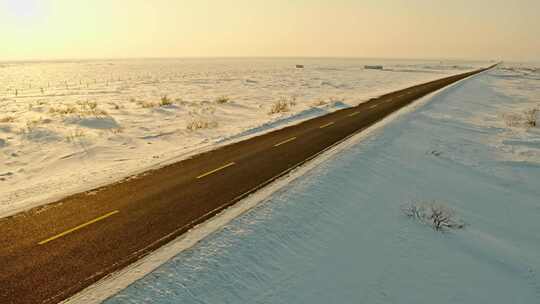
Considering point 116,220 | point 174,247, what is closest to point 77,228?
point 116,220

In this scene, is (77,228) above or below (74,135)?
below

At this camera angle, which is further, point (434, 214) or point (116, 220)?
point (434, 214)

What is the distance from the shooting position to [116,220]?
7.39 meters

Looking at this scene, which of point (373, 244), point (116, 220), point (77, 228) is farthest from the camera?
point (116, 220)

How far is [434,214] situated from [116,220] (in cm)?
786

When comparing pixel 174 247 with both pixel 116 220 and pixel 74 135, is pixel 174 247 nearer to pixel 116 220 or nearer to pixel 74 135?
pixel 116 220

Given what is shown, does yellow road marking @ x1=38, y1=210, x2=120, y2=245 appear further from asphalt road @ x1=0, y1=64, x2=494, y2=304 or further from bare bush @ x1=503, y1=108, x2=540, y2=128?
bare bush @ x1=503, y1=108, x2=540, y2=128

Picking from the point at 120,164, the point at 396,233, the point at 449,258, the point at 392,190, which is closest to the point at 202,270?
the point at 396,233

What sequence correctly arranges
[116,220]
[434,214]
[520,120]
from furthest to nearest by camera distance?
[520,120] → [434,214] → [116,220]

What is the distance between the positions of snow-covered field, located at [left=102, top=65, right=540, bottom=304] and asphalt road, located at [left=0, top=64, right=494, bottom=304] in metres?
1.12

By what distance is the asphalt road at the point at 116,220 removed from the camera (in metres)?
5.44

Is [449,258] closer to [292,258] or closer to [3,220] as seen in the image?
[292,258]

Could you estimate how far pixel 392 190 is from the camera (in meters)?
10.2

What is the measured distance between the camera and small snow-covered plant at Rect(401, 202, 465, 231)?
8458 millimetres
